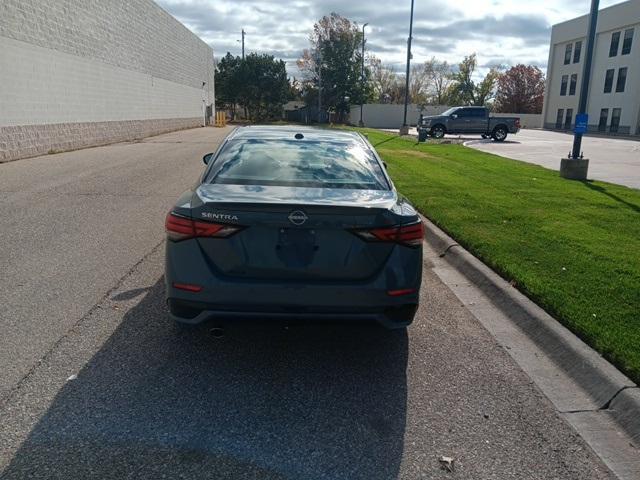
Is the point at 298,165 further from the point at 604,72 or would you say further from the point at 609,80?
the point at 604,72

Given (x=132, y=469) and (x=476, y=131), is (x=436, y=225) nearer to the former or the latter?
(x=132, y=469)

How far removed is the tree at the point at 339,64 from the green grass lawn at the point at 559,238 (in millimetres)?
58682

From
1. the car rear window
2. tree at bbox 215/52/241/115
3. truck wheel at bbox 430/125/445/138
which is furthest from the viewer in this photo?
tree at bbox 215/52/241/115

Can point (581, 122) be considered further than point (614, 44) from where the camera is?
No

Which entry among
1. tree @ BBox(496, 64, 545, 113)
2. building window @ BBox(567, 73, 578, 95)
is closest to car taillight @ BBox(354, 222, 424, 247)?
building window @ BBox(567, 73, 578, 95)

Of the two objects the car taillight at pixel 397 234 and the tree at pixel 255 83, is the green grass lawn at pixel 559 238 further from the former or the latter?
the tree at pixel 255 83

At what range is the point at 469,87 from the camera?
88.6 metres

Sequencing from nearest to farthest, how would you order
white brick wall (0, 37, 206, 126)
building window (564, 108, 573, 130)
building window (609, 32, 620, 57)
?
white brick wall (0, 37, 206, 126) < building window (609, 32, 620, 57) < building window (564, 108, 573, 130)

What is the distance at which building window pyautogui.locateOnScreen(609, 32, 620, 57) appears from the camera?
5009cm

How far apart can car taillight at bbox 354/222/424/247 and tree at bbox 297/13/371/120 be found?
6775 cm

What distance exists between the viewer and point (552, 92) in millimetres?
61781

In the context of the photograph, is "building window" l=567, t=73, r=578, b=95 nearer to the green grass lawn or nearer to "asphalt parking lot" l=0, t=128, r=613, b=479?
the green grass lawn

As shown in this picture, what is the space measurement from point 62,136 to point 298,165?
1981 cm

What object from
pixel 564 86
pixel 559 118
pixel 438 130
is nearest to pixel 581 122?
pixel 438 130
